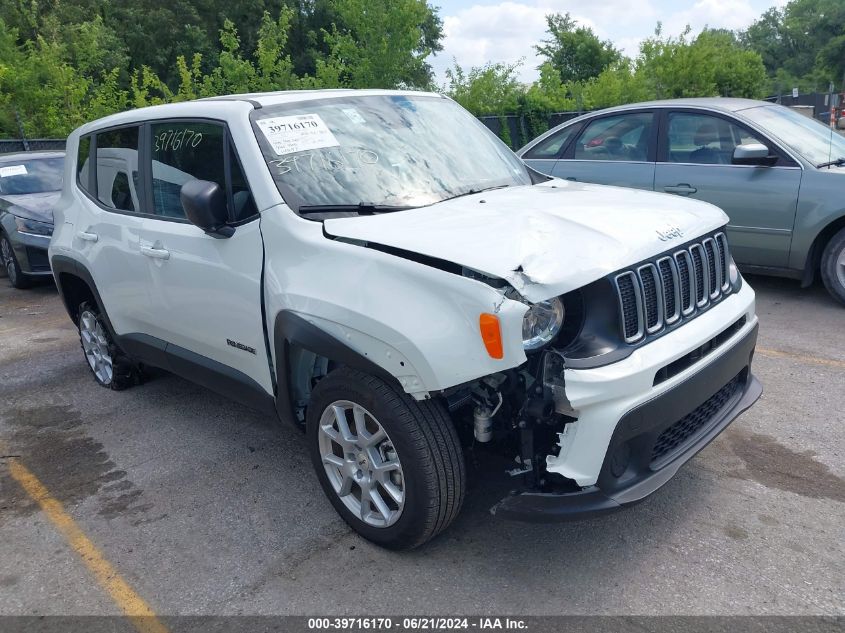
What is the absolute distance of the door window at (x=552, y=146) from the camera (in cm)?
744

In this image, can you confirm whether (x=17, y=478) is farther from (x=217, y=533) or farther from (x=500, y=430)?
(x=500, y=430)

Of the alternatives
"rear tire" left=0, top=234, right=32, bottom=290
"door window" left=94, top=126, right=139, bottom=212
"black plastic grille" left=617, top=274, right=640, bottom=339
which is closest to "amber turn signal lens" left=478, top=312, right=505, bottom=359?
"black plastic grille" left=617, top=274, right=640, bottom=339

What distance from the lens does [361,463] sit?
3.08 metres

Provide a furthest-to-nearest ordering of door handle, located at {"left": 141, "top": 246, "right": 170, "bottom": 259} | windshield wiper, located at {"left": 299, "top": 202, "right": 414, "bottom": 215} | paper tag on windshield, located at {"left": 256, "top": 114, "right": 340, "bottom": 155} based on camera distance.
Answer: door handle, located at {"left": 141, "top": 246, "right": 170, "bottom": 259} < paper tag on windshield, located at {"left": 256, "top": 114, "right": 340, "bottom": 155} < windshield wiper, located at {"left": 299, "top": 202, "right": 414, "bottom": 215}

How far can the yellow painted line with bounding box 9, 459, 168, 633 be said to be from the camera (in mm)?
2832

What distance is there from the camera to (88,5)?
30.0 m

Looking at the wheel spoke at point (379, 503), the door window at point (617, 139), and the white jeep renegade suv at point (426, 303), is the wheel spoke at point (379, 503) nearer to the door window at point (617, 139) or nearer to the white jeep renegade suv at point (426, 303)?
the white jeep renegade suv at point (426, 303)

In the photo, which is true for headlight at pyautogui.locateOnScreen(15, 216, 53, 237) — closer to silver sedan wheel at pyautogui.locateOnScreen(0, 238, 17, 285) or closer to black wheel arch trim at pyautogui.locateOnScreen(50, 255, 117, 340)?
silver sedan wheel at pyautogui.locateOnScreen(0, 238, 17, 285)

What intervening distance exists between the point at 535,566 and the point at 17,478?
2948 millimetres

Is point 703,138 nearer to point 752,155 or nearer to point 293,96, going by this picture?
point 752,155

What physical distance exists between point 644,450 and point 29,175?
952cm

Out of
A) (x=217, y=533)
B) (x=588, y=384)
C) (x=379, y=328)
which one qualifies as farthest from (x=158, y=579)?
(x=588, y=384)

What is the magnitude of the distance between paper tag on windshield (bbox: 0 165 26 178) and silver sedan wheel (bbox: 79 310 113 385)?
539 cm

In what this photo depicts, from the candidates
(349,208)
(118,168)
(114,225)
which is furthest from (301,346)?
(118,168)
